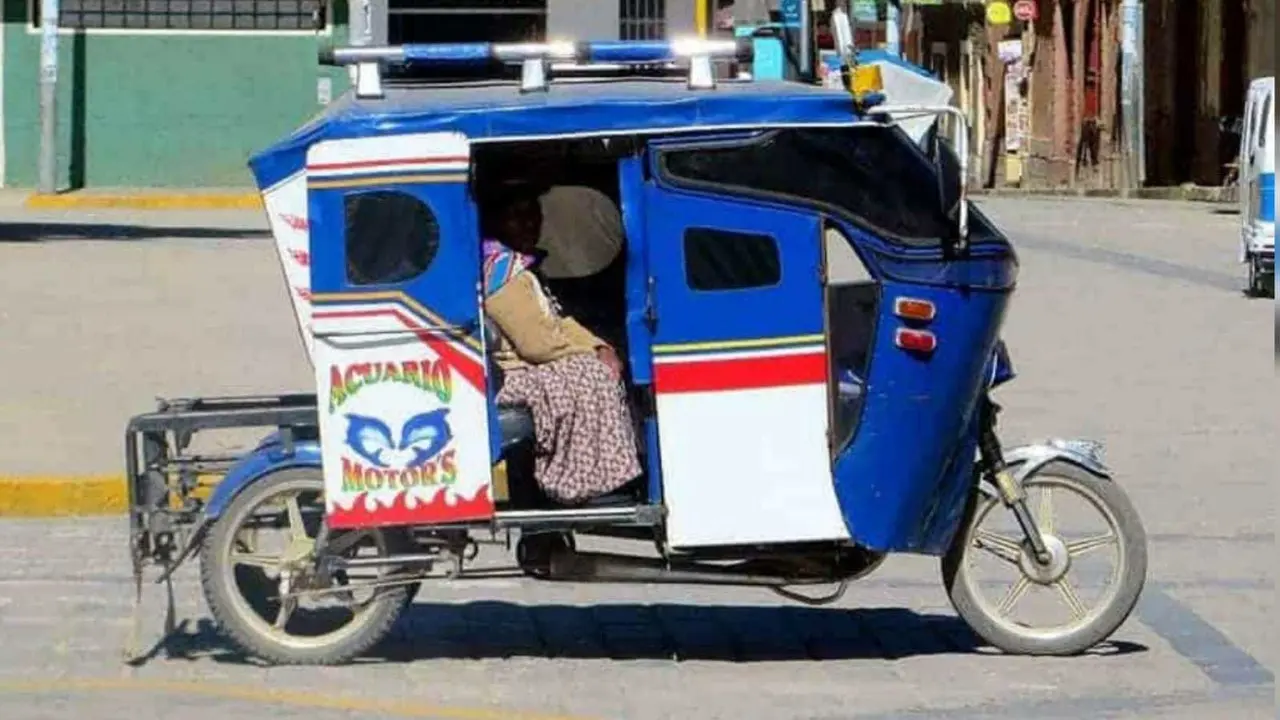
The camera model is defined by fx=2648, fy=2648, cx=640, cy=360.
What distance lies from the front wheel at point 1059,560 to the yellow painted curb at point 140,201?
24607 mm

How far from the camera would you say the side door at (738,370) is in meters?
8.03

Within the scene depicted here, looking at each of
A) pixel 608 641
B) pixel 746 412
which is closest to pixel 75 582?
pixel 608 641

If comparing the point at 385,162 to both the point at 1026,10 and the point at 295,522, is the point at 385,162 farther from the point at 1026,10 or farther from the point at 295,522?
the point at 1026,10

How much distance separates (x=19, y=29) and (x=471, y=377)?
1132 inches

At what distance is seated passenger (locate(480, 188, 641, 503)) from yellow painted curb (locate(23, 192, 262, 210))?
24.6 metres

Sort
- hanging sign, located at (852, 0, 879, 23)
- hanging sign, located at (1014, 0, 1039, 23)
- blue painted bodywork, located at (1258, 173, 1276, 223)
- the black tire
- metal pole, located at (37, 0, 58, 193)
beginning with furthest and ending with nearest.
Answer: hanging sign, located at (1014, 0, 1039, 23) < hanging sign, located at (852, 0, 879, 23) < metal pole, located at (37, 0, 58, 193) < blue painted bodywork, located at (1258, 173, 1276, 223) < the black tire

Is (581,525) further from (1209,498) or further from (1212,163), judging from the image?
(1212,163)

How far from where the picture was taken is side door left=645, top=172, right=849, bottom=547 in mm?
8031

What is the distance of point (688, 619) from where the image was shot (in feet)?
30.5

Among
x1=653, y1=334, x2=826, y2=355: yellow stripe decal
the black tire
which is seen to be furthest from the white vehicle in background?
the black tire

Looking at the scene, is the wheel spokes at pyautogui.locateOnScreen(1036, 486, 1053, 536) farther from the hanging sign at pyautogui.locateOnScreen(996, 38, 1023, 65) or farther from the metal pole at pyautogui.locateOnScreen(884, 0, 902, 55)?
the hanging sign at pyautogui.locateOnScreen(996, 38, 1023, 65)

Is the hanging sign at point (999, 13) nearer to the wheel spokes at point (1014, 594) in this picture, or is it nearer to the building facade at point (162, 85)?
the building facade at point (162, 85)

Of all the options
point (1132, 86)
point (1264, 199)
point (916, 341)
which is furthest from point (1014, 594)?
point (1132, 86)

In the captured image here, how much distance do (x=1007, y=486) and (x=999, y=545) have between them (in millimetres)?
201
